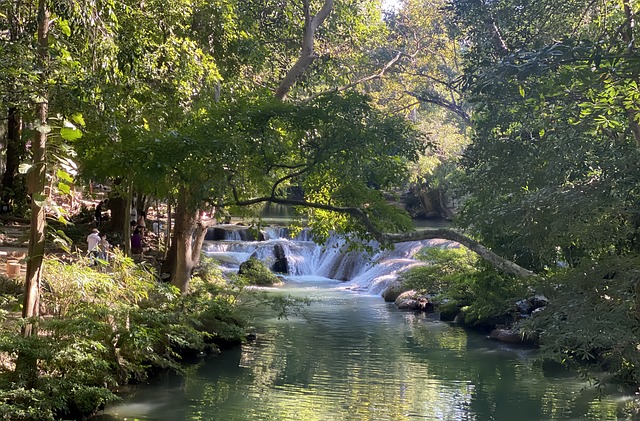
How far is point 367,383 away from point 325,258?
1681 centimetres

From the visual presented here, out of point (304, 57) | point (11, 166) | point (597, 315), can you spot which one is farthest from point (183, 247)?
point (11, 166)

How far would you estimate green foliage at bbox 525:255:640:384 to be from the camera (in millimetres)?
5816

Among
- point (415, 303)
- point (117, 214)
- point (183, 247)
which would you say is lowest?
point (415, 303)

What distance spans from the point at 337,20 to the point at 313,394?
10054 mm

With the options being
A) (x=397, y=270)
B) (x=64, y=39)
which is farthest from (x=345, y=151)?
(x=397, y=270)

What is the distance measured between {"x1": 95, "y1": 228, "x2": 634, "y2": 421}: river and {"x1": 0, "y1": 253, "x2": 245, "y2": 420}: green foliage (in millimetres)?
482

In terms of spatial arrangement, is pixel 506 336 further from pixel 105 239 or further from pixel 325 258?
pixel 325 258

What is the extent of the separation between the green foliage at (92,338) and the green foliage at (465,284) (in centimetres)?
702

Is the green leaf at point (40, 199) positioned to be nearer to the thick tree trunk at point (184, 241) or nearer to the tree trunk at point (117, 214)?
the thick tree trunk at point (184, 241)

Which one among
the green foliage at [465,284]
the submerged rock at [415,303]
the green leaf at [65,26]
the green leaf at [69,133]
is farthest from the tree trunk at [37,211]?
the submerged rock at [415,303]

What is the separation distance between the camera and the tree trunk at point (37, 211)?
6.52m

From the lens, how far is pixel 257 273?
941 inches

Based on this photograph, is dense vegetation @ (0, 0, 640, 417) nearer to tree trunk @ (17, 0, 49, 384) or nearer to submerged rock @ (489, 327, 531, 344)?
tree trunk @ (17, 0, 49, 384)

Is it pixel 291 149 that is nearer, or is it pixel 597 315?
pixel 597 315
